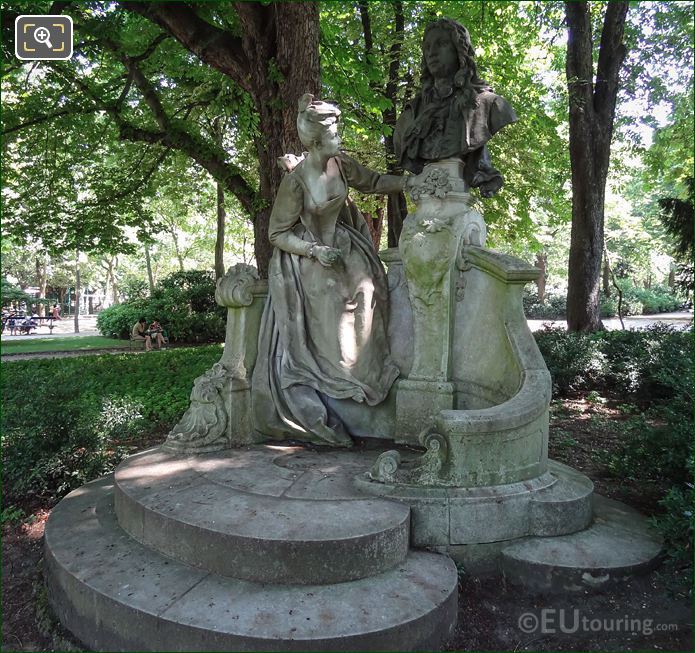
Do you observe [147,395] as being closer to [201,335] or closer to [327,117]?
[327,117]

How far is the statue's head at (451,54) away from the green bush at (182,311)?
47.9 feet

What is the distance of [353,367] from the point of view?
15.0 ft

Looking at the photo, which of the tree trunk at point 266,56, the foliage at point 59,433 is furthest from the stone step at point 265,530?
the tree trunk at point 266,56

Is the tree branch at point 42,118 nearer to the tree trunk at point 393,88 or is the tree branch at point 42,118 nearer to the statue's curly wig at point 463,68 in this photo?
the tree trunk at point 393,88

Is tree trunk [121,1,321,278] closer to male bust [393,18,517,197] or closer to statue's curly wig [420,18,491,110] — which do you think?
male bust [393,18,517,197]

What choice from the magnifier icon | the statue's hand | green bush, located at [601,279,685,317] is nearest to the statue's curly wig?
the statue's hand

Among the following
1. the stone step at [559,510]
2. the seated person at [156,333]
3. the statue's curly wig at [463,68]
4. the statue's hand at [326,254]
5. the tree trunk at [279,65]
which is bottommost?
the stone step at [559,510]

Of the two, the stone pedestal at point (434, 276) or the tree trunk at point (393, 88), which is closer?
the stone pedestal at point (434, 276)

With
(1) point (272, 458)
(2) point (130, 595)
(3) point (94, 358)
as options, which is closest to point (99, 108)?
(3) point (94, 358)

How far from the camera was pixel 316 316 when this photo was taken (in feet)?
15.1

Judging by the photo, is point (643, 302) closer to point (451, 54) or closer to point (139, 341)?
point (139, 341)

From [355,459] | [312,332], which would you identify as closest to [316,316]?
[312,332]

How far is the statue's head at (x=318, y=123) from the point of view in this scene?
440 cm

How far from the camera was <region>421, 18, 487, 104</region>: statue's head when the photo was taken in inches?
172
